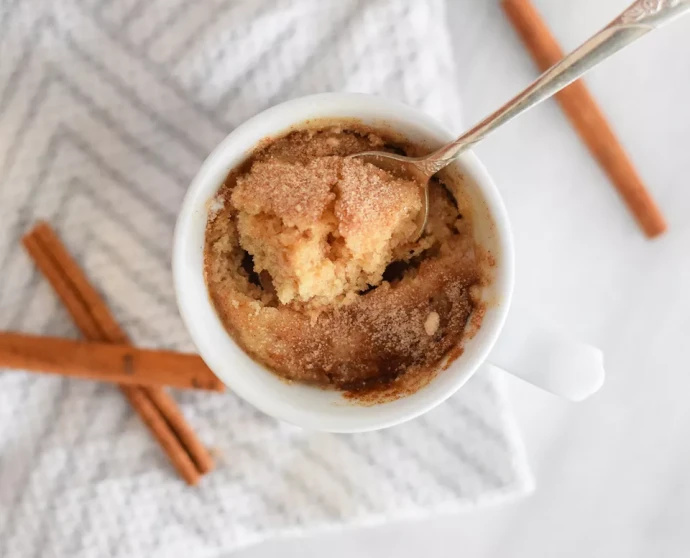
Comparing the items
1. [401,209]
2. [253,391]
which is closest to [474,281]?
[401,209]

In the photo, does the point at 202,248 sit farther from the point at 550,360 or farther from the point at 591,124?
the point at 591,124

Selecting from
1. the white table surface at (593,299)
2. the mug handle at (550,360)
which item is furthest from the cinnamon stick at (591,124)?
the mug handle at (550,360)

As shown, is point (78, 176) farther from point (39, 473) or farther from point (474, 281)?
point (474, 281)

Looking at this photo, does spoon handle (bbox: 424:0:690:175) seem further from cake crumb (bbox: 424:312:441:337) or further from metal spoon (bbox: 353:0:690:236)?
cake crumb (bbox: 424:312:441:337)

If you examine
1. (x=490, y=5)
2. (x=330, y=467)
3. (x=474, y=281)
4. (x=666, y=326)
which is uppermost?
(x=490, y=5)

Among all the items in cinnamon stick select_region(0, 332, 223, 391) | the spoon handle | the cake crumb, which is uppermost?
the spoon handle

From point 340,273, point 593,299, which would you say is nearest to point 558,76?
point 340,273

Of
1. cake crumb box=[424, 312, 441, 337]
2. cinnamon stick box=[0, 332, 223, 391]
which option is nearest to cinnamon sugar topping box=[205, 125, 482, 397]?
cake crumb box=[424, 312, 441, 337]
